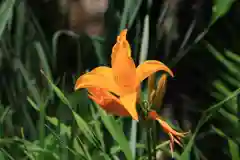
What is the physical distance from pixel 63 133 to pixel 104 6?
17.9 inches

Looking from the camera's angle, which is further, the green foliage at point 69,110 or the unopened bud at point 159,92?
the green foliage at point 69,110

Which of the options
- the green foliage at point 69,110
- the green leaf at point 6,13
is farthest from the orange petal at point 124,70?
the green leaf at point 6,13

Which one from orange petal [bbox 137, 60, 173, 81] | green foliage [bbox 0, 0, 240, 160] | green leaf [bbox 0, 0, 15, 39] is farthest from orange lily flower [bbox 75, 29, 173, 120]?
green leaf [bbox 0, 0, 15, 39]

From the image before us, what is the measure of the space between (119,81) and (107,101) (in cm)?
3

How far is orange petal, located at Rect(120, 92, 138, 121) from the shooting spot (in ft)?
1.46

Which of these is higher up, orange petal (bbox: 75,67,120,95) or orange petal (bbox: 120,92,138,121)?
orange petal (bbox: 75,67,120,95)

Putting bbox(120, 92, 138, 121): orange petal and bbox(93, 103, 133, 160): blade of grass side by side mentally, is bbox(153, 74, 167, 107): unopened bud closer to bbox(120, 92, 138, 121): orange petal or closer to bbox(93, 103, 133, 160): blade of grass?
bbox(120, 92, 138, 121): orange petal

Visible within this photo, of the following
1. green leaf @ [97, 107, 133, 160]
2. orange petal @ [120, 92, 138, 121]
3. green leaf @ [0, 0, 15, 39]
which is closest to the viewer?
orange petal @ [120, 92, 138, 121]

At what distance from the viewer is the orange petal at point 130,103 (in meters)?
0.45

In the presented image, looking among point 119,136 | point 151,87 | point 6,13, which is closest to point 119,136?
point 119,136

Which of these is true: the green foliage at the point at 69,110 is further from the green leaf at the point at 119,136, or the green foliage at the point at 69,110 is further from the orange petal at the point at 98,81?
the orange petal at the point at 98,81

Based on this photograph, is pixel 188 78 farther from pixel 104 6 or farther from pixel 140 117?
pixel 140 117

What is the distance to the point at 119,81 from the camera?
1.54 feet

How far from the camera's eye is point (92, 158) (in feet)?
2.28
